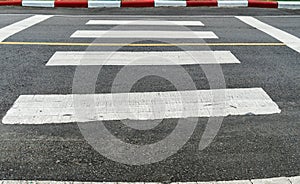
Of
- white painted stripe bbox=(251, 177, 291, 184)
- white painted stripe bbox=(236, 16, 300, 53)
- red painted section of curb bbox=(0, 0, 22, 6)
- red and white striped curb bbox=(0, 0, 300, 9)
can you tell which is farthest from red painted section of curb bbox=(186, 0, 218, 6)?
white painted stripe bbox=(251, 177, 291, 184)

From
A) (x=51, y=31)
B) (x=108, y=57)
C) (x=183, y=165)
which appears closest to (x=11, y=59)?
(x=108, y=57)

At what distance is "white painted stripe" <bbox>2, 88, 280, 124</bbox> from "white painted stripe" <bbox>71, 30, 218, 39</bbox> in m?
3.00

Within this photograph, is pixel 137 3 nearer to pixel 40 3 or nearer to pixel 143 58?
pixel 40 3

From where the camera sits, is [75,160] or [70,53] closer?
[75,160]

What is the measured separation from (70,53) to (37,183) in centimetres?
358

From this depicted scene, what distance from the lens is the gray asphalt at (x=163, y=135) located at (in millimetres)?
3260

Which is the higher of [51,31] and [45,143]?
[51,31]

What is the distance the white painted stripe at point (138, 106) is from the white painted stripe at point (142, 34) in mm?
3005

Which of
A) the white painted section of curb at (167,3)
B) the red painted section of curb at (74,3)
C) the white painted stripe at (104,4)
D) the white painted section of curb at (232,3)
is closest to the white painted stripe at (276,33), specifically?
the white painted section of curb at (232,3)

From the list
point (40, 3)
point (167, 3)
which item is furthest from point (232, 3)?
point (40, 3)

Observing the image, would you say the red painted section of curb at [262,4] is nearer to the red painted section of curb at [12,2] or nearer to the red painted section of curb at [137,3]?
the red painted section of curb at [137,3]

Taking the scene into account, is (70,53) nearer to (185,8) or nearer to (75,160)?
(75,160)

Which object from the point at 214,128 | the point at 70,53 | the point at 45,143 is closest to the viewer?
the point at 45,143

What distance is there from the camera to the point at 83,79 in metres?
5.21
